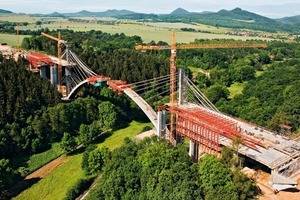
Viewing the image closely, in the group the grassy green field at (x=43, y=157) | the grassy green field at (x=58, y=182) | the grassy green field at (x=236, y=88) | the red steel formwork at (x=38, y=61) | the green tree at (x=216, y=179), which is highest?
the red steel formwork at (x=38, y=61)

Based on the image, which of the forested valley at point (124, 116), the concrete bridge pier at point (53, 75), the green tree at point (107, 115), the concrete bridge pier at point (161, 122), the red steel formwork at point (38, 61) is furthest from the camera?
the red steel formwork at point (38, 61)

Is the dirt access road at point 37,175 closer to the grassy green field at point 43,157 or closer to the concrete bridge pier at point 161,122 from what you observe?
the grassy green field at point 43,157

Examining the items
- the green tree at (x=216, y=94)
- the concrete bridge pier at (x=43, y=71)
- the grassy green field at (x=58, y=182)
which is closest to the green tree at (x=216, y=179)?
the grassy green field at (x=58, y=182)

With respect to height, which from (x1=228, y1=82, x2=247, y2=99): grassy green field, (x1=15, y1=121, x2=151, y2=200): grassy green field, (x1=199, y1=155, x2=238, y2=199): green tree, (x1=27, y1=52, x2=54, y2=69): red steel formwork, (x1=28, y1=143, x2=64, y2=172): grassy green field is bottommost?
(x1=15, y1=121, x2=151, y2=200): grassy green field

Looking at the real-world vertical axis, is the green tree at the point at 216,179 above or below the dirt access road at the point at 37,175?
above

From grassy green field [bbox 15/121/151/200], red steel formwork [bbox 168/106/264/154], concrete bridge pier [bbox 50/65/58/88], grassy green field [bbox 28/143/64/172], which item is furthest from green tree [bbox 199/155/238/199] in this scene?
concrete bridge pier [bbox 50/65/58/88]

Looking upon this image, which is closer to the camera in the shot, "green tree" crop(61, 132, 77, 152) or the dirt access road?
the dirt access road

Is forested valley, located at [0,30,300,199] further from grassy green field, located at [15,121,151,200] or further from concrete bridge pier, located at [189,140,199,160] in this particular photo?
concrete bridge pier, located at [189,140,199,160]
